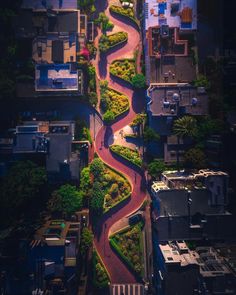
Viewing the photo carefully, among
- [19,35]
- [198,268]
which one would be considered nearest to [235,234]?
[198,268]

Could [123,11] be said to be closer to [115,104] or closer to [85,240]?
[115,104]

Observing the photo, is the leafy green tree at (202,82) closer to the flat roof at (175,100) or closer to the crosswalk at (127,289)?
the flat roof at (175,100)

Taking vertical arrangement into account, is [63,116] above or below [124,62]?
below

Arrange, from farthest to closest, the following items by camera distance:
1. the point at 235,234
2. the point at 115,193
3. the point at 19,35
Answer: the point at 115,193 < the point at 19,35 < the point at 235,234

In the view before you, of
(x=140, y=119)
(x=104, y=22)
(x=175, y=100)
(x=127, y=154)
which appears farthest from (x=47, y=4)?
(x=127, y=154)

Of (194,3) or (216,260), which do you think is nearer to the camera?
(216,260)

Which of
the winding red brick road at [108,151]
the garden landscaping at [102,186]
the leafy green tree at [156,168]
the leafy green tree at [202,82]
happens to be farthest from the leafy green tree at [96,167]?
the leafy green tree at [202,82]

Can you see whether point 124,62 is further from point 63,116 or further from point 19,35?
point 19,35
